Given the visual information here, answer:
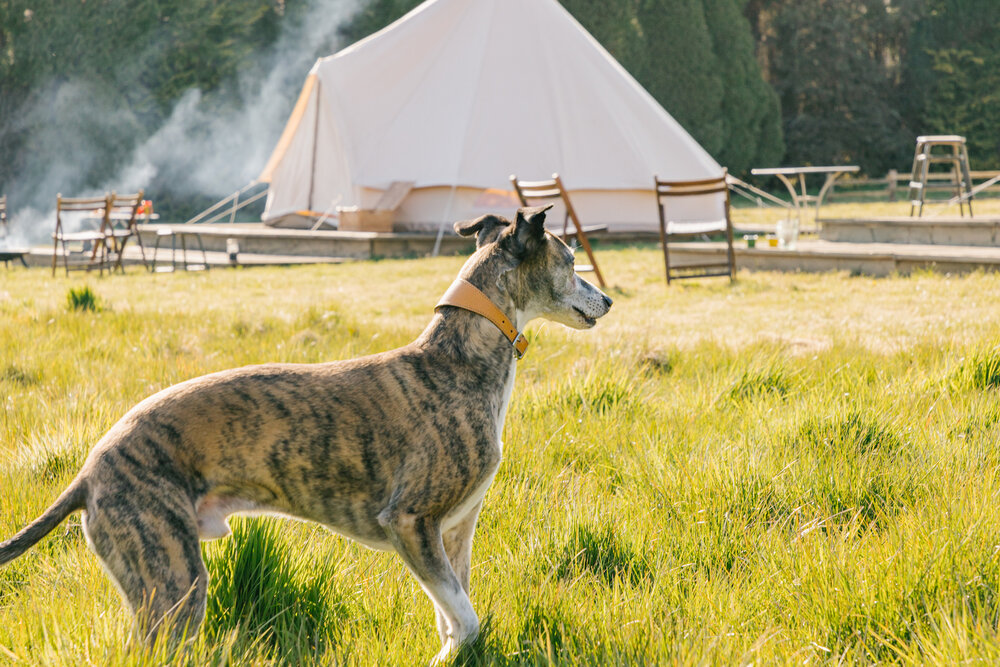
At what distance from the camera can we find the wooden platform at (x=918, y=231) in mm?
11500

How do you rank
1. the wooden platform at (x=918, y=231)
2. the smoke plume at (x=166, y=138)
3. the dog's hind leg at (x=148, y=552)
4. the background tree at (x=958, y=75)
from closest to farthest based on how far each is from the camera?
the dog's hind leg at (x=148, y=552) → the wooden platform at (x=918, y=231) → the smoke plume at (x=166, y=138) → the background tree at (x=958, y=75)

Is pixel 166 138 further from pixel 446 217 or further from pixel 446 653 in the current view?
pixel 446 653

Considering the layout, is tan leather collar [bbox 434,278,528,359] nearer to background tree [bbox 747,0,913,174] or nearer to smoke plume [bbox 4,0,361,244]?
smoke plume [bbox 4,0,361,244]

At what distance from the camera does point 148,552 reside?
185cm

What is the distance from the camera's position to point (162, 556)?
73.1 inches

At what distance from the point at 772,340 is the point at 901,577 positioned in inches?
149

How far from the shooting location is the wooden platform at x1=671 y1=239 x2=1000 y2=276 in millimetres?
9414

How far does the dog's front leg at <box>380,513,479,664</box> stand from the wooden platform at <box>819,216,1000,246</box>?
36.9 feet

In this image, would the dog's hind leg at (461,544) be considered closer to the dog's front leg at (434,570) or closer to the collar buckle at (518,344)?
the dog's front leg at (434,570)

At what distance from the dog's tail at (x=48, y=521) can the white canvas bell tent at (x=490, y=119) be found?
12.4 m

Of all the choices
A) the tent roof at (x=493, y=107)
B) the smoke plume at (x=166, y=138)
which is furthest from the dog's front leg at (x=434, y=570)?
the smoke plume at (x=166, y=138)

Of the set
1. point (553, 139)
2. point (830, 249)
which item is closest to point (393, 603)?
point (830, 249)

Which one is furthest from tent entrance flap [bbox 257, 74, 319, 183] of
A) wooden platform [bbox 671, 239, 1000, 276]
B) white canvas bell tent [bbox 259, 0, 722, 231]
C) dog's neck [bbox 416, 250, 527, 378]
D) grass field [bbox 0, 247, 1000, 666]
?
dog's neck [bbox 416, 250, 527, 378]

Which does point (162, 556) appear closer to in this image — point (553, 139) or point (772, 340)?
point (772, 340)
